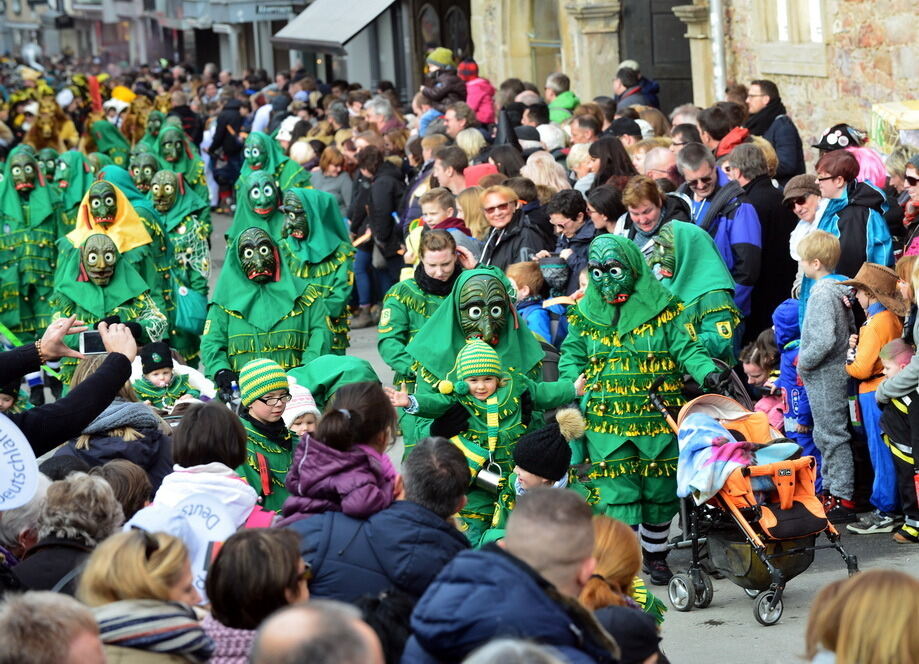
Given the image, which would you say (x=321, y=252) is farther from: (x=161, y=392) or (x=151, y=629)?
(x=151, y=629)

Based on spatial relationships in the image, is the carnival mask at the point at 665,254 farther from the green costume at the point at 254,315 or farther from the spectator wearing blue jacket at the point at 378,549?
the spectator wearing blue jacket at the point at 378,549

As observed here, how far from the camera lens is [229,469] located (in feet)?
17.1

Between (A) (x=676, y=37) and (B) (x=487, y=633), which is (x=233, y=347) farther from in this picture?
(A) (x=676, y=37)

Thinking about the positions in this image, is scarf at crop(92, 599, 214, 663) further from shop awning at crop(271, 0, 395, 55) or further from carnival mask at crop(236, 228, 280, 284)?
shop awning at crop(271, 0, 395, 55)

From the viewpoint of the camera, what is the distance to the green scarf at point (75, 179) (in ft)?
45.0

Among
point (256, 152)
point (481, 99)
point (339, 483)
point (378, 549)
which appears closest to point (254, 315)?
point (339, 483)

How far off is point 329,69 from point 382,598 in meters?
29.7

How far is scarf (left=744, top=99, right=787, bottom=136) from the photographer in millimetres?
11758

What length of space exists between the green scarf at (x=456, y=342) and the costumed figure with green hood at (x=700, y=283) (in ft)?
3.14

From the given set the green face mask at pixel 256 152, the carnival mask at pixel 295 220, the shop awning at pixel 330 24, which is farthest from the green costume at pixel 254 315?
the shop awning at pixel 330 24

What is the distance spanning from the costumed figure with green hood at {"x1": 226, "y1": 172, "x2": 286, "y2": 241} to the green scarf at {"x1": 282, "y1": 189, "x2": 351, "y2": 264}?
0.28 meters

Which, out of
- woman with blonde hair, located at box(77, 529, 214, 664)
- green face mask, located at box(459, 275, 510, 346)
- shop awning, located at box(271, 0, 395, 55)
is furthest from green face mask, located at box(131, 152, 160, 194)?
shop awning, located at box(271, 0, 395, 55)

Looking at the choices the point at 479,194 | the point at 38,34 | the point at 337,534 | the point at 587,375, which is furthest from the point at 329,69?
the point at 38,34

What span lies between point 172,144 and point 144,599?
11897 millimetres
